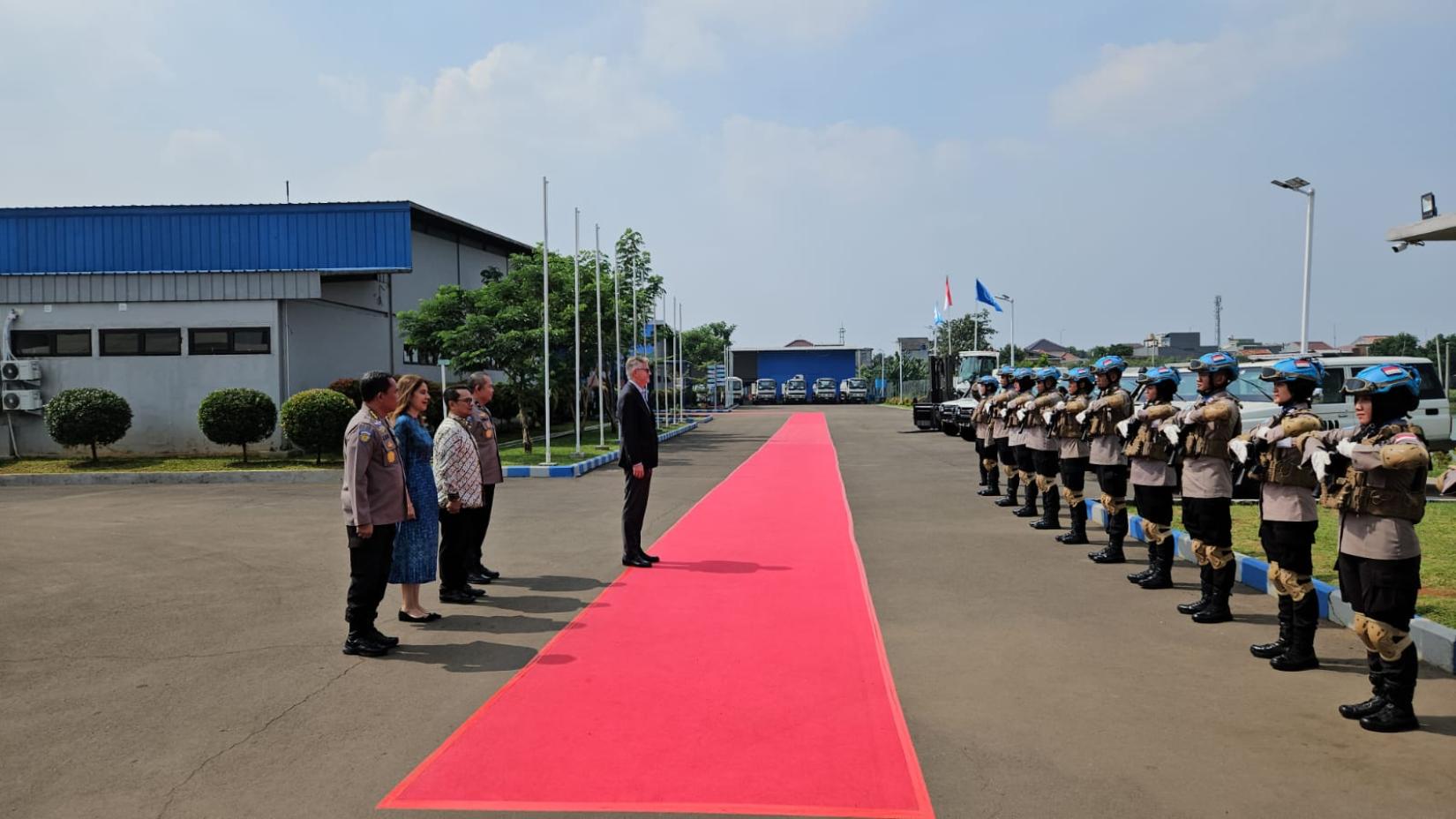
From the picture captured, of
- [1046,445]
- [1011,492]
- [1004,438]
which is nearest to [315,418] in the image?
[1004,438]

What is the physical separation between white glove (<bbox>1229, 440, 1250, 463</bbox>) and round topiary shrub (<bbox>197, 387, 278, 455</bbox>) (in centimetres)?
1873

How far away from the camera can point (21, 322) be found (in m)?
22.2

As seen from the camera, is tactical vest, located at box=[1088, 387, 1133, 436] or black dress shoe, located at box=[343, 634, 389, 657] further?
tactical vest, located at box=[1088, 387, 1133, 436]

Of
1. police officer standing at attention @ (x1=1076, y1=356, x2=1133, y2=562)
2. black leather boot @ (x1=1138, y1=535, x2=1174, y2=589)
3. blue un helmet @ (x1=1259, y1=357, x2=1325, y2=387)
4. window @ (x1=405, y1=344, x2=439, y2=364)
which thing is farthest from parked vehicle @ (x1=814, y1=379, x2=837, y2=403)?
blue un helmet @ (x1=1259, y1=357, x2=1325, y2=387)

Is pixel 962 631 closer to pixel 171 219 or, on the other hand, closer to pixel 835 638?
pixel 835 638

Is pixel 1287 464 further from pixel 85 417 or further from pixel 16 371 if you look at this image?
pixel 16 371

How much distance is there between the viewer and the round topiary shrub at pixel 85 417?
63.6 ft

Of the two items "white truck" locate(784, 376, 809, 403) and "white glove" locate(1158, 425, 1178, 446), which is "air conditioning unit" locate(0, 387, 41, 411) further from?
"white truck" locate(784, 376, 809, 403)

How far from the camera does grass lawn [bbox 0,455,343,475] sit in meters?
19.3

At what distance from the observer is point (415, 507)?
6.99 m

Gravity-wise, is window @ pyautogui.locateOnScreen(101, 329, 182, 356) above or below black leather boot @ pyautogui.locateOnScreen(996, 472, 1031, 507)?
above

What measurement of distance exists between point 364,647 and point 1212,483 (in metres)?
6.07

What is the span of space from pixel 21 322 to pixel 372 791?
23749 mm

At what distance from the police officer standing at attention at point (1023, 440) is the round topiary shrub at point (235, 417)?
600 inches
